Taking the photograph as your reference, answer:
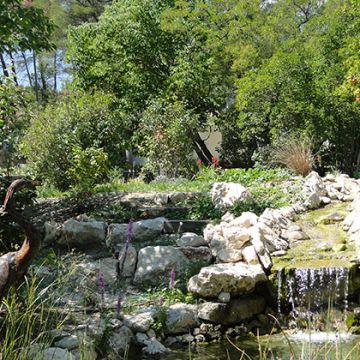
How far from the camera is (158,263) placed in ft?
23.5

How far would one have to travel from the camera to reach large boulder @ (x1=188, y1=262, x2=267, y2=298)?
6.48 m

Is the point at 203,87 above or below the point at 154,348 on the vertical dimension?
above

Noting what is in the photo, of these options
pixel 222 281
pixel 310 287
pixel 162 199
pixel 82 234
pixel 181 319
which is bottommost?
pixel 181 319

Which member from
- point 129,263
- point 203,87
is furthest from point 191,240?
point 203,87

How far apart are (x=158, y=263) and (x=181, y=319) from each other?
3.69ft

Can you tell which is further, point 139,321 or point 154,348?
point 139,321

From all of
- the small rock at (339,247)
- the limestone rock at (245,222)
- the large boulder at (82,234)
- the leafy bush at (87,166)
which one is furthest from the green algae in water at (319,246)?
the leafy bush at (87,166)

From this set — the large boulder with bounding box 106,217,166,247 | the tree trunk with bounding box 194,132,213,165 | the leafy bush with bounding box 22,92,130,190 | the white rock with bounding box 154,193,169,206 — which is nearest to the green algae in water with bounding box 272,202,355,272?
the large boulder with bounding box 106,217,166,247

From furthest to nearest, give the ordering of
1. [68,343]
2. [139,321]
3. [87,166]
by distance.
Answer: [87,166] → [139,321] → [68,343]

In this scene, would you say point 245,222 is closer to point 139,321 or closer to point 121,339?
point 139,321

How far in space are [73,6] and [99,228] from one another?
2071cm

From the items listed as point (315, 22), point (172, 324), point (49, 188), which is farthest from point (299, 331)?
point (315, 22)

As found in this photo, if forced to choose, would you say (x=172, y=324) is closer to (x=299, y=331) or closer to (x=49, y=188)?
(x=299, y=331)

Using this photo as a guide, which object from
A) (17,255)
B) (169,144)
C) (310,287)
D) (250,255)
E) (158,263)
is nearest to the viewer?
(17,255)
